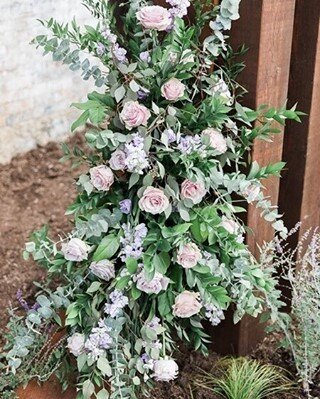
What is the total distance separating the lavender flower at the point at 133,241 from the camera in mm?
2074

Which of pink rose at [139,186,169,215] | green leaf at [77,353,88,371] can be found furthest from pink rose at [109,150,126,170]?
green leaf at [77,353,88,371]

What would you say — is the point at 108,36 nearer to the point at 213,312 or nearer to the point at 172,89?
the point at 172,89

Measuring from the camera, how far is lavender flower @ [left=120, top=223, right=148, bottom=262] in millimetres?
2074

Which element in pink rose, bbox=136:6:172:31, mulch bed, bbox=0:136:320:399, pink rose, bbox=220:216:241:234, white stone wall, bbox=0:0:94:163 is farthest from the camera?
white stone wall, bbox=0:0:94:163

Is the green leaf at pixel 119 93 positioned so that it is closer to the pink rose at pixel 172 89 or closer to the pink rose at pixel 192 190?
the pink rose at pixel 172 89

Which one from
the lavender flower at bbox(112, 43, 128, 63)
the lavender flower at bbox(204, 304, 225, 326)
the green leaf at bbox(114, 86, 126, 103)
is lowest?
the lavender flower at bbox(204, 304, 225, 326)

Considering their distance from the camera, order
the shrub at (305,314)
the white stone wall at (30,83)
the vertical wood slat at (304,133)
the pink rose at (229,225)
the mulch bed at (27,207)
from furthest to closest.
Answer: the white stone wall at (30,83) < the mulch bed at (27,207) < the vertical wood slat at (304,133) < the shrub at (305,314) < the pink rose at (229,225)

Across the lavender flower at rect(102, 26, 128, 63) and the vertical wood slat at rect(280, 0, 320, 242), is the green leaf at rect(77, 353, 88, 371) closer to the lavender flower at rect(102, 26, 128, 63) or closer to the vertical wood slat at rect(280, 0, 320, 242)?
the lavender flower at rect(102, 26, 128, 63)

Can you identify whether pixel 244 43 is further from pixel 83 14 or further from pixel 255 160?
pixel 83 14

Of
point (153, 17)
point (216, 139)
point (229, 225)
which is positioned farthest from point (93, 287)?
point (153, 17)

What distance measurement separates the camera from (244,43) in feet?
7.45

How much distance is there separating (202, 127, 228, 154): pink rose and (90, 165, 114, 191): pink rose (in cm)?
27

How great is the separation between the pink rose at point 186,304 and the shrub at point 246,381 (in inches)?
14.8

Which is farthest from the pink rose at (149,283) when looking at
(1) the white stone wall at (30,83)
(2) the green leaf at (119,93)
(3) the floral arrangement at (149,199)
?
(1) the white stone wall at (30,83)
